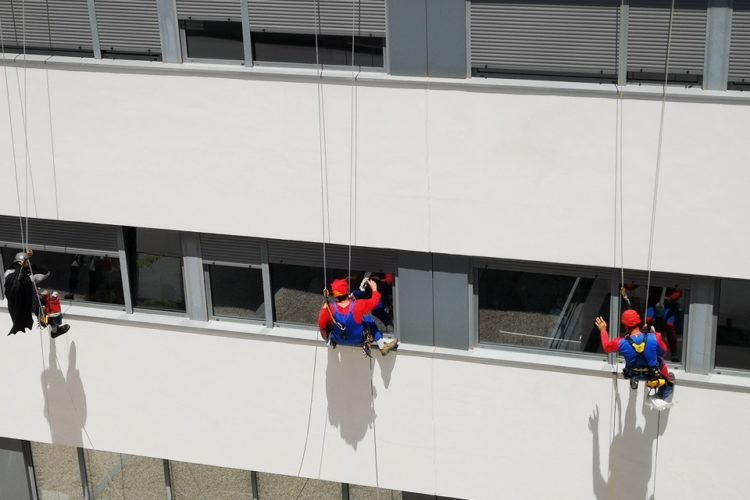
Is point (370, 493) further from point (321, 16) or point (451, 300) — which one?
point (321, 16)

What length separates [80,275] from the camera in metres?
13.1

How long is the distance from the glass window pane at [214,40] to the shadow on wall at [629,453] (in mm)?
5287

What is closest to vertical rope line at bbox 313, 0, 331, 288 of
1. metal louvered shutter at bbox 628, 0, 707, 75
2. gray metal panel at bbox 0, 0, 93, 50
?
gray metal panel at bbox 0, 0, 93, 50

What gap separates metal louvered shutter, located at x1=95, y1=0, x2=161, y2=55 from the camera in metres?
11.6

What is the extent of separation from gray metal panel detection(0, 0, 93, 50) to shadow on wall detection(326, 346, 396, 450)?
4385 millimetres

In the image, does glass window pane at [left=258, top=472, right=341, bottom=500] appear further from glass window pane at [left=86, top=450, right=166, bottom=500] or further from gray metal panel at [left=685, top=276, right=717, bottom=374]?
gray metal panel at [left=685, top=276, right=717, bottom=374]

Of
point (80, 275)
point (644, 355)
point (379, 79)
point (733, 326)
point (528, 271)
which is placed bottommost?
point (644, 355)

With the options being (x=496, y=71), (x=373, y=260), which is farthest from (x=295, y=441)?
(x=496, y=71)

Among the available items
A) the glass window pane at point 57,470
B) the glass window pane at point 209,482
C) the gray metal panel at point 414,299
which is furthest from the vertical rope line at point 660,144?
the glass window pane at point 57,470

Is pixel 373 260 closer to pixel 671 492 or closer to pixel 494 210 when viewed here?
pixel 494 210

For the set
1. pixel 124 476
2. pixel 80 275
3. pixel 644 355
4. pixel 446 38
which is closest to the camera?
pixel 644 355

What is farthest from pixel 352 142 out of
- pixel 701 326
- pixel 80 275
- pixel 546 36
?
pixel 80 275

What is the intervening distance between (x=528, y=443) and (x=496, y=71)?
3921mm

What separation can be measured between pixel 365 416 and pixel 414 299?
151cm
